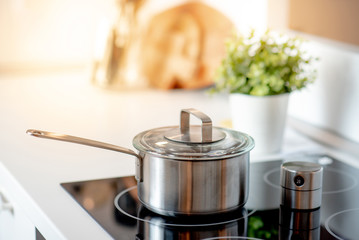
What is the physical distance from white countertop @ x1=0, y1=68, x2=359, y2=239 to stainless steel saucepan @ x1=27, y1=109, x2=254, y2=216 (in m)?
0.11

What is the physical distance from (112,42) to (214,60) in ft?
1.10

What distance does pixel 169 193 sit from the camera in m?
0.89

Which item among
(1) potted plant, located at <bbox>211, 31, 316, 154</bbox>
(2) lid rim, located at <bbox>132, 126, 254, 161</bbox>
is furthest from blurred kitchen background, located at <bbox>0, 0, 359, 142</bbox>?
(2) lid rim, located at <bbox>132, 126, 254, 161</bbox>

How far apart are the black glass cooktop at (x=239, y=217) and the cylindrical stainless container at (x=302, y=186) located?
0.05 ft

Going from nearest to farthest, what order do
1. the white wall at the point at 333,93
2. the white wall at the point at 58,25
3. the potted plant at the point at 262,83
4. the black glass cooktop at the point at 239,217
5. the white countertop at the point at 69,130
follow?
the black glass cooktop at the point at 239,217 < the white countertop at the point at 69,130 < the potted plant at the point at 262,83 < the white wall at the point at 333,93 < the white wall at the point at 58,25

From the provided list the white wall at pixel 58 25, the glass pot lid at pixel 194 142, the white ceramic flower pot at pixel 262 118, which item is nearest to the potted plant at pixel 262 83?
the white ceramic flower pot at pixel 262 118

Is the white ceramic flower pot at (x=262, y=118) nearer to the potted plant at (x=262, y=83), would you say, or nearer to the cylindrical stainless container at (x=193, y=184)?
the potted plant at (x=262, y=83)

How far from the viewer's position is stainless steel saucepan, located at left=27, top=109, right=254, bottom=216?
0.88m

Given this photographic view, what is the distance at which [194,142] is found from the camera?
2.99 ft

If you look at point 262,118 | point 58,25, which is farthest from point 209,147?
point 58,25

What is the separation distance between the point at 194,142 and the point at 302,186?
19 cm

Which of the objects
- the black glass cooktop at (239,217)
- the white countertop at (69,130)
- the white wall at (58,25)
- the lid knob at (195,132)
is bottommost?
the black glass cooktop at (239,217)

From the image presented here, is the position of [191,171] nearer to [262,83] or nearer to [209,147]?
[209,147]

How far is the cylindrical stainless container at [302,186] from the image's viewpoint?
938mm
